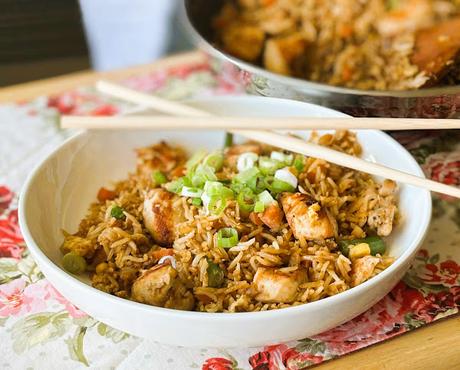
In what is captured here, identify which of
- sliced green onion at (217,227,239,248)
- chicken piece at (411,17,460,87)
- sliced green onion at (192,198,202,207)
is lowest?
sliced green onion at (217,227,239,248)

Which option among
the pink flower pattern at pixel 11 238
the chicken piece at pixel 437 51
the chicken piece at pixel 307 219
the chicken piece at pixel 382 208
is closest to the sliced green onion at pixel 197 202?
the chicken piece at pixel 307 219

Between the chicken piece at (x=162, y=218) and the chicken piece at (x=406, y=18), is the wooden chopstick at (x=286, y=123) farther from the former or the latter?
the chicken piece at (x=406, y=18)

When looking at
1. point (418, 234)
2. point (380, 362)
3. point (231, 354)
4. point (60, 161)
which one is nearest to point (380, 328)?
point (380, 362)

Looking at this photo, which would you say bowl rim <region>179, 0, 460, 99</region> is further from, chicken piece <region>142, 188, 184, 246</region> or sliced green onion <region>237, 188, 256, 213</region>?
chicken piece <region>142, 188, 184, 246</region>

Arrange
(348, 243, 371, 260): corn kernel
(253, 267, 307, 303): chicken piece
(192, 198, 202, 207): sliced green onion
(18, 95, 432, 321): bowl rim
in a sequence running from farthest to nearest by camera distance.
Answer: (192, 198, 202, 207): sliced green onion → (348, 243, 371, 260): corn kernel → (253, 267, 307, 303): chicken piece → (18, 95, 432, 321): bowl rim

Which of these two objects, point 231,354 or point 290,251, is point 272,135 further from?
point 231,354

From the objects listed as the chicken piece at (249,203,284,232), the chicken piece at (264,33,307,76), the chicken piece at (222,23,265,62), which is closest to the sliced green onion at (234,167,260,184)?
the chicken piece at (249,203,284,232)
